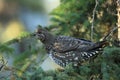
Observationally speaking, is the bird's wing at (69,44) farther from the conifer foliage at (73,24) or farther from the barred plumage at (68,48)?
the conifer foliage at (73,24)

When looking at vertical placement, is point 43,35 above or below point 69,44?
above

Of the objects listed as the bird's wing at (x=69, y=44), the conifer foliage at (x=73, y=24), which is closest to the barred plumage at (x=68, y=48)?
the bird's wing at (x=69, y=44)

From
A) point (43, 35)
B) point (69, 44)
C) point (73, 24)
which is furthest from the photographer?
point (73, 24)

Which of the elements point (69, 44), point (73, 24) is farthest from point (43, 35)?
point (69, 44)

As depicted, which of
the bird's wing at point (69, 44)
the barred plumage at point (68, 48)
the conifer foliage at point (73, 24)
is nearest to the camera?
the barred plumage at point (68, 48)

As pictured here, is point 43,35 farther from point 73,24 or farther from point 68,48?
point 68,48

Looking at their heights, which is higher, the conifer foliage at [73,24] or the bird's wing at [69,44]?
the conifer foliage at [73,24]

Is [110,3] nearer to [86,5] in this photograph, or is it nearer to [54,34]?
[86,5]
